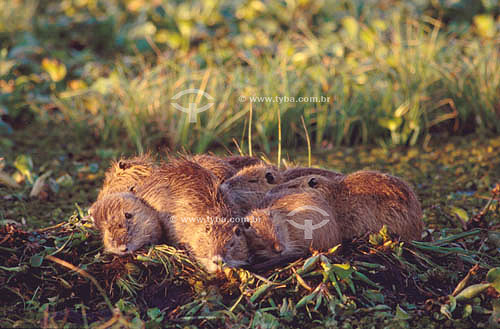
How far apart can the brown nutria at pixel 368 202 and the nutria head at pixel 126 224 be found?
1.90ft

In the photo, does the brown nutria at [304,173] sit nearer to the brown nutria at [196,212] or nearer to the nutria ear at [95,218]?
the brown nutria at [196,212]

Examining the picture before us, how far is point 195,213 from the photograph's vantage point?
2639 millimetres

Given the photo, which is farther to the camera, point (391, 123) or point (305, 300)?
point (391, 123)

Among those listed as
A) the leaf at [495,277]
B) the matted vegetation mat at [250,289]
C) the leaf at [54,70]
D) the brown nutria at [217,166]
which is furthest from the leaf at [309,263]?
the leaf at [54,70]

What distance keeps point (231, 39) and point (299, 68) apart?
1.99 meters

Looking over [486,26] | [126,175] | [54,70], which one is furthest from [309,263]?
[486,26]

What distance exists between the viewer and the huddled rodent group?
8.54 feet

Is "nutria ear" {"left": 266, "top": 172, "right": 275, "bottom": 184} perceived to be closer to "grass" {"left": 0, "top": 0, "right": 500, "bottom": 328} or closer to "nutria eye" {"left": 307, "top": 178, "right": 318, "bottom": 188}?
"nutria eye" {"left": 307, "top": 178, "right": 318, "bottom": 188}

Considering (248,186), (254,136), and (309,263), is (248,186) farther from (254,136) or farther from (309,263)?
(254,136)

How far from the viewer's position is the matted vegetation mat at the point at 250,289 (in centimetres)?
250

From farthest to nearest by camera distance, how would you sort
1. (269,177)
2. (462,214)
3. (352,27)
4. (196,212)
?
(352,27) < (462,214) < (269,177) < (196,212)

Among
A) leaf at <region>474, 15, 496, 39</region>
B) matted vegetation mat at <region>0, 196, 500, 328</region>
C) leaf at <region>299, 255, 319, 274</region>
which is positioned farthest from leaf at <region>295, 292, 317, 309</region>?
leaf at <region>474, 15, 496, 39</region>

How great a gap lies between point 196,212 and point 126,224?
32 cm

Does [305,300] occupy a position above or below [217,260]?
below
